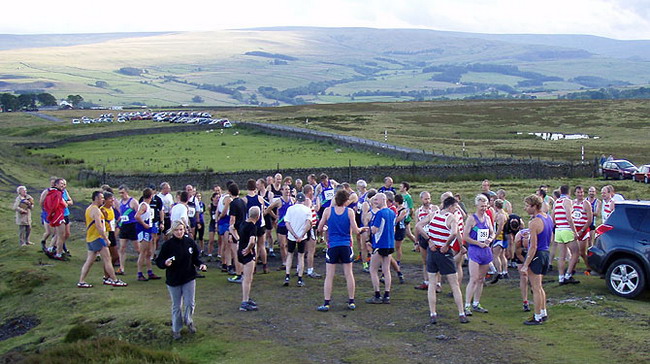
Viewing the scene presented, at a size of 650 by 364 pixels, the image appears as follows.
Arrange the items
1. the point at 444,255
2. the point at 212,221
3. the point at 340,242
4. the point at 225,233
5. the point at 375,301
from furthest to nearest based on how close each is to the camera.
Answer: the point at 212,221 < the point at 225,233 < the point at 375,301 < the point at 340,242 < the point at 444,255

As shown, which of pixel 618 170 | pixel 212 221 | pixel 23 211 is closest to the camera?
pixel 23 211

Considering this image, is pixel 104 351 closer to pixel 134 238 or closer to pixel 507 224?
pixel 134 238

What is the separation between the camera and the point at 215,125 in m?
89.4

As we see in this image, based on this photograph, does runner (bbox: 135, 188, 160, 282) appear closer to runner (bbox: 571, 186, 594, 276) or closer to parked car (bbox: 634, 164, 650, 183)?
runner (bbox: 571, 186, 594, 276)

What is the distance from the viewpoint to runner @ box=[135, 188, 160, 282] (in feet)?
55.8

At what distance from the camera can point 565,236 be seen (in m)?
15.9

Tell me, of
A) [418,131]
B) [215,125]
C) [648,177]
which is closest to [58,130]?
[215,125]

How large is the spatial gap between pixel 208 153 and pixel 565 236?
48672 millimetres

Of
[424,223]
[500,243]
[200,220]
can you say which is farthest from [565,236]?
[200,220]

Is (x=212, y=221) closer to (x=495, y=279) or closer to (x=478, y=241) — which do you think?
(x=495, y=279)

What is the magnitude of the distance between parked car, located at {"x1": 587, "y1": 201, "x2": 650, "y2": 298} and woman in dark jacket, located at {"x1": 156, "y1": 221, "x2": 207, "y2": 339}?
7744 millimetres

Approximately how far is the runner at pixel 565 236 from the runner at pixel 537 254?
3.29 m

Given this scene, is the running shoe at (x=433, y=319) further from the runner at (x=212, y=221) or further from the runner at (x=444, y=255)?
the runner at (x=212, y=221)

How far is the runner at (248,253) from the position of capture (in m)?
14.0
